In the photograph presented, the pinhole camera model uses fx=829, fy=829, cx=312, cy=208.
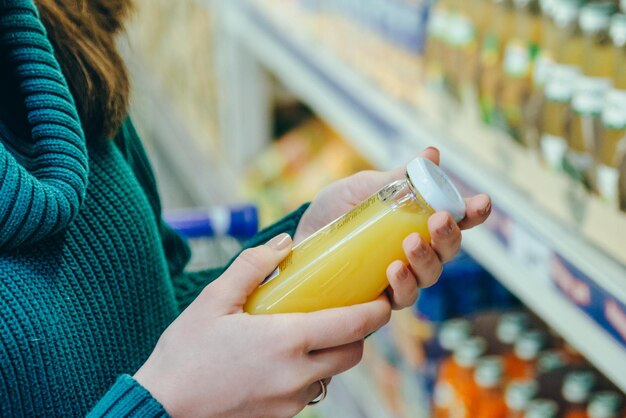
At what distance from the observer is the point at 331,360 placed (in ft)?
2.20

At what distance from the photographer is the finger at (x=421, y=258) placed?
660 mm

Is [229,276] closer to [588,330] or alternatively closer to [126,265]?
[126,265]

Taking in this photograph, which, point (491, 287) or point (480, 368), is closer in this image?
point (480, 368)

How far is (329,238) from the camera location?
706mm

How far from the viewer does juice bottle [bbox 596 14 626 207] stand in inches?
37.4

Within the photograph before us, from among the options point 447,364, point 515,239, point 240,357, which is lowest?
point 447,364

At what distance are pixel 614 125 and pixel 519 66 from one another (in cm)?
23

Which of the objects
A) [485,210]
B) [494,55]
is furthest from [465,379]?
[485,210]

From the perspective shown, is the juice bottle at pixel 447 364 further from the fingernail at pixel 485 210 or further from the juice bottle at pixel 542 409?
the fingernail at pixel 485 210

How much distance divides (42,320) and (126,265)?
0.13 meters

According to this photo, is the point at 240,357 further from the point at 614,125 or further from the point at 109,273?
the point at 614,125

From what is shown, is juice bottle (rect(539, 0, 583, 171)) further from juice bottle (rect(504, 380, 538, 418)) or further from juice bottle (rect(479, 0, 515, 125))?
juice bottle (rect(504, 380, 538, 418))

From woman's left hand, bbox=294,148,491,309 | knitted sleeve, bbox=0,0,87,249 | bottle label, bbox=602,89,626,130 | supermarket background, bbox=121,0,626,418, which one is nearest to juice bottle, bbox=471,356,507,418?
supermarket background, bbox=121,0,626,418

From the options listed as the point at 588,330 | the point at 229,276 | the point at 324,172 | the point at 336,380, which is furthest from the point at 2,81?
the point at 324,172
